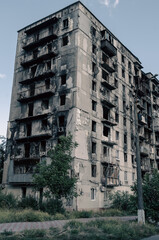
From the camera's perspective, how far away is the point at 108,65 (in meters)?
34.5

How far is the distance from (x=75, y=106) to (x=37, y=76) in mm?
8170

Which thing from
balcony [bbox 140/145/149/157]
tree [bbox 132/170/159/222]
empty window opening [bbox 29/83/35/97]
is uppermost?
empty window opening [bbox 29/83/35/97]

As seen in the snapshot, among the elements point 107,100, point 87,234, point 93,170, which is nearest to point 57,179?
point 93,170

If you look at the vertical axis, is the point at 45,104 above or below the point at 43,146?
above

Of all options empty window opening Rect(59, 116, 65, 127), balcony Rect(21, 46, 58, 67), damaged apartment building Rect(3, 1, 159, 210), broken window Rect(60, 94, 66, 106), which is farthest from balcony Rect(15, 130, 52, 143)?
balcony Rect(21, 46, 58, 67)

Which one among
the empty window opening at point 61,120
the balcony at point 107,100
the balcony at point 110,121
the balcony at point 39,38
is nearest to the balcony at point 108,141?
the balcony at point 110,121

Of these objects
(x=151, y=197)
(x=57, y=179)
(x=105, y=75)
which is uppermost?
(x=105, y=75)

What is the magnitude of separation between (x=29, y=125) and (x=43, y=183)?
13.0 m

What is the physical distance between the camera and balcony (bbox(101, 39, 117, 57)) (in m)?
34.8

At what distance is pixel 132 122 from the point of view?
1570 inches

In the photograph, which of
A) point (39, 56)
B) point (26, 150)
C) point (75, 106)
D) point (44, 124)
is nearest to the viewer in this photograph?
point (75, 106)

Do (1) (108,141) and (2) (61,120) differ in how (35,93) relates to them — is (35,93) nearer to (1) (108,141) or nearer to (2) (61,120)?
(2) (61,120)

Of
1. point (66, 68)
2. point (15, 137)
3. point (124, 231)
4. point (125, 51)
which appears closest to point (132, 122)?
point (125, 51)

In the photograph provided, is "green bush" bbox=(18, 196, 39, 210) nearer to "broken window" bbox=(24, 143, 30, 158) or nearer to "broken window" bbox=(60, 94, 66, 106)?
"broken window" bbox=(24, 143, 30, 158)
